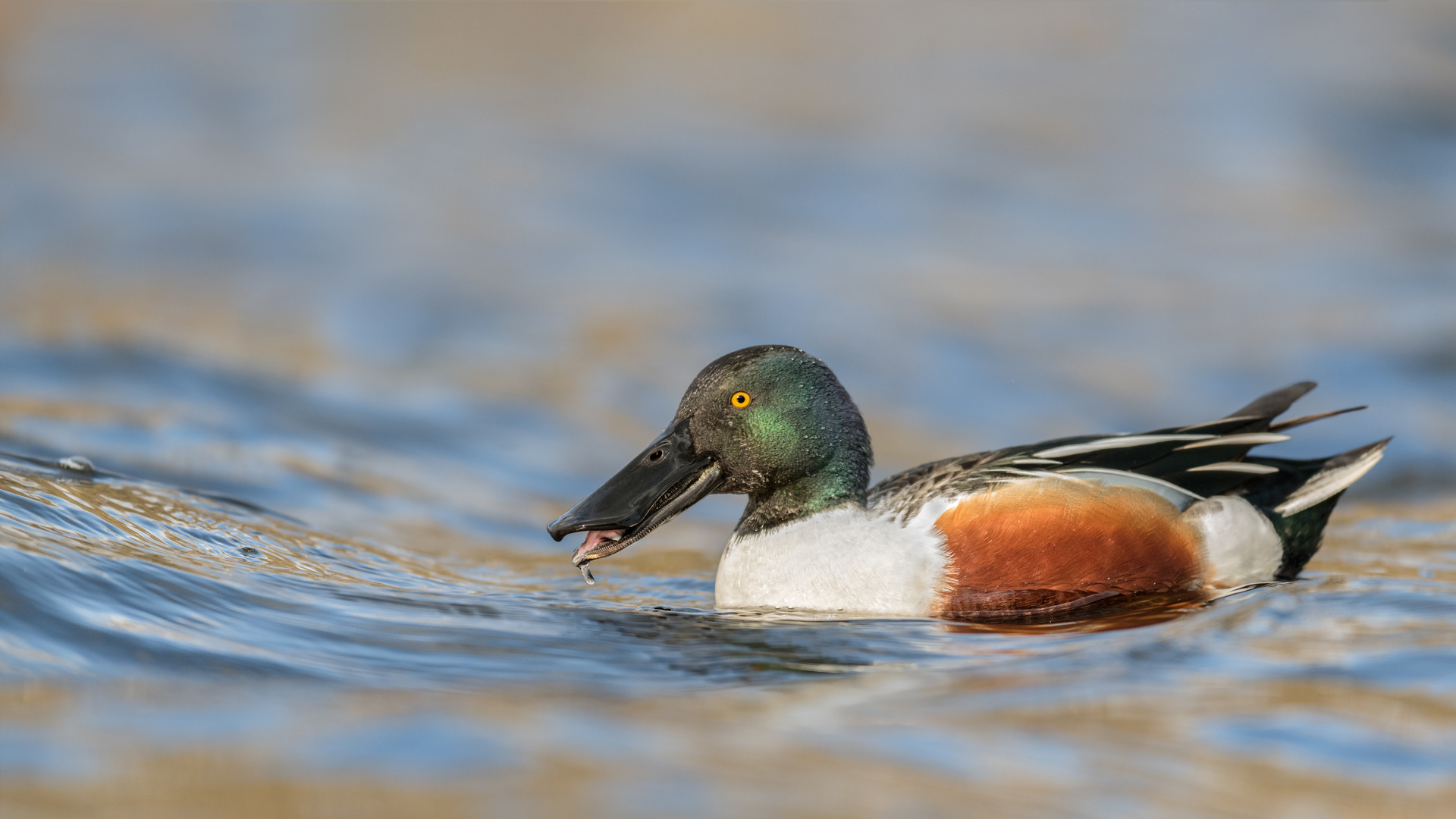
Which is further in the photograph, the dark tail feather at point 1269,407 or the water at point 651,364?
the dark tail feather at point 1269,407

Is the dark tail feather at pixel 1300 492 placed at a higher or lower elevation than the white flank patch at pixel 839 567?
higher

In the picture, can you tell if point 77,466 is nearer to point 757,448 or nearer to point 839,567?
point 757,448

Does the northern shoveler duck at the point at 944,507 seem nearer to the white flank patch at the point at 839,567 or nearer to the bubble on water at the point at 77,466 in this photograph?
the white flank patch at the point at 839,567

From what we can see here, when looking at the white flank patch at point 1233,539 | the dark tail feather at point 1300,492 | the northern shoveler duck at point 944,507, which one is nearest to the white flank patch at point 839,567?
the northern shoveler duck at point 944,507

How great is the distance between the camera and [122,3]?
15180 millimetres

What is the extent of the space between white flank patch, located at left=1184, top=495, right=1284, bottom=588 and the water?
0.90ft

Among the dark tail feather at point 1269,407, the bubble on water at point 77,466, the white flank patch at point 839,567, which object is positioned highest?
the dark tail feather at point 1269,407

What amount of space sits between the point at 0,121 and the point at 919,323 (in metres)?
7.93

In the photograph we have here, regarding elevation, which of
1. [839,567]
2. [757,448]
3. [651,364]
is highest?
[651,364]

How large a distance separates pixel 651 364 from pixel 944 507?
201 inches

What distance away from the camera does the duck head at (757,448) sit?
534cm

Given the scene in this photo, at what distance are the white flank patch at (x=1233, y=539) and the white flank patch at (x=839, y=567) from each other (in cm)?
96

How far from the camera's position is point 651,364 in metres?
9.97

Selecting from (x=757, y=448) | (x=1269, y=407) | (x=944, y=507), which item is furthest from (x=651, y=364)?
(x=944, y=507)
